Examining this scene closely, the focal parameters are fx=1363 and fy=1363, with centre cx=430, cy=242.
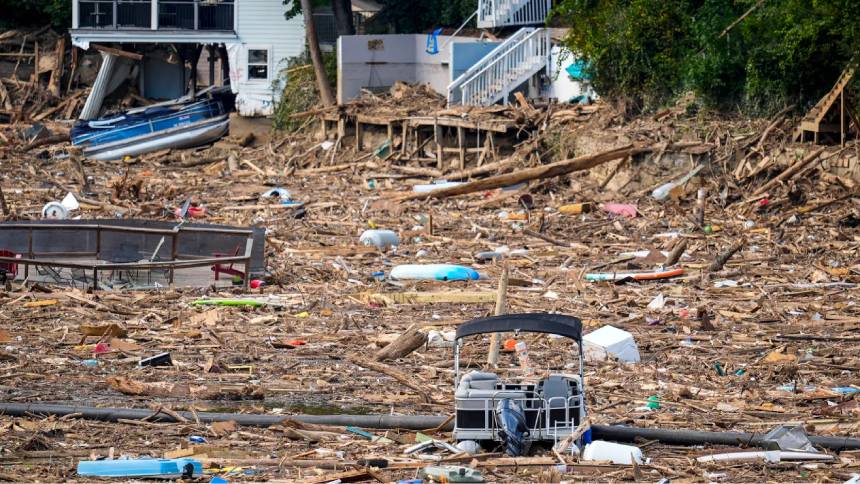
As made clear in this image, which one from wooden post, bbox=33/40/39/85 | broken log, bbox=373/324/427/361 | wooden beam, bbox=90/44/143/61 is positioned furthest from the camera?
wooden post, bbox=33/40/39/85

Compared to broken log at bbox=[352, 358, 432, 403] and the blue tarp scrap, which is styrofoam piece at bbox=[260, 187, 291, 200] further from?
broken log at bbox=[352, 358, 432, 403]

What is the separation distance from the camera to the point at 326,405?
1237 centimetres

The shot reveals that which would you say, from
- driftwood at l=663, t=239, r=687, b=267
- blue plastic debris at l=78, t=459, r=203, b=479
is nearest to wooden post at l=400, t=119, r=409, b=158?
driftwood at l=663, t=239, r=687, b=267

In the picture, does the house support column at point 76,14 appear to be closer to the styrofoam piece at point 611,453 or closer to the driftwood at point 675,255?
the driftwood at point 675,255

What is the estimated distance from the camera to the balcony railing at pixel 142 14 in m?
43.0

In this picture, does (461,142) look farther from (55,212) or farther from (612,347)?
(612,347)

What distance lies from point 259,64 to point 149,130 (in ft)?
16.4

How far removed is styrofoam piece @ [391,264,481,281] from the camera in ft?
65.0

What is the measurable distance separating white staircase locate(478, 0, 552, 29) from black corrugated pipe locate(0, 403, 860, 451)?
2928cm

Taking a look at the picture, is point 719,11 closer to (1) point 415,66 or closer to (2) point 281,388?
(1) point 415,66

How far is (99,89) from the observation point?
45.0 metres

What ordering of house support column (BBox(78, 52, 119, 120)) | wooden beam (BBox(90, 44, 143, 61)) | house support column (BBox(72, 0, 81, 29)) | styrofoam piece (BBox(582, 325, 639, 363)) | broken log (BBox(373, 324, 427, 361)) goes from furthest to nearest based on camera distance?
house support column (BBox(78, 52, 119, 120)), wooden beam (BBox(90, 44, 143, 61)), house support column (BBox(72, 0, 81, 29)), broken log (BBox(373, 324, 427, 361)), styrofoam piece (BBox(582, 325, 639, 363))

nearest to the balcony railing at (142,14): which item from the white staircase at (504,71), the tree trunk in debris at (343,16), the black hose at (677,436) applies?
the tree trunk in debris at (343,16)

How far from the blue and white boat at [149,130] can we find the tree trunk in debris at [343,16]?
4.55m
